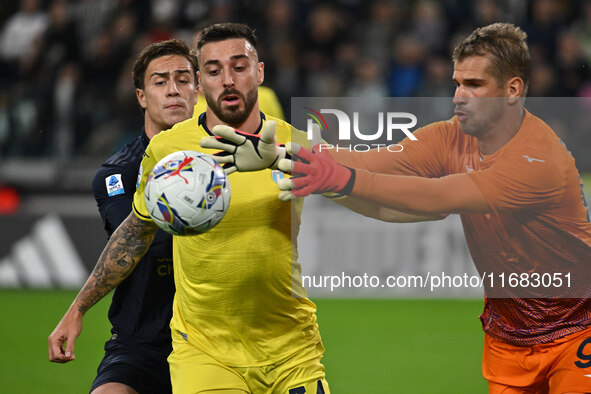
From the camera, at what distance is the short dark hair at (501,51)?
13.5 ft

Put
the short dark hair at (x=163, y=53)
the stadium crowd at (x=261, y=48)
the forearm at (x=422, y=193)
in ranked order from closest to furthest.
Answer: the forearm at (x=422, y=193), the short dark hair at (x=163, y=53), the stadium crowd at (x=261, y=48)

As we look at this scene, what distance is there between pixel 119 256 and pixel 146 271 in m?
0.49

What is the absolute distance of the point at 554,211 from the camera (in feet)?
13.5

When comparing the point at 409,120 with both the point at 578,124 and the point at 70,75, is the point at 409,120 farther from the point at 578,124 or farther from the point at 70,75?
the point at 70,75

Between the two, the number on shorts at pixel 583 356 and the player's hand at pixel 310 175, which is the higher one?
the player's hand at pixel 310 175

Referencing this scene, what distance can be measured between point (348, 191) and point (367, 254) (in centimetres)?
161

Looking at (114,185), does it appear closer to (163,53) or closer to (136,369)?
(163,53)

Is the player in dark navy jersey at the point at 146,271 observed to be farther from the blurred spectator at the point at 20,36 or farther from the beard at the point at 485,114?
the blurred spectator at the point at 20,36

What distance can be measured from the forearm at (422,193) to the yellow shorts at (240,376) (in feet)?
2.90

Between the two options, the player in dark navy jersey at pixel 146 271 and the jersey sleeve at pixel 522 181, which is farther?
the player in dark navy jersey at pixel 146 271

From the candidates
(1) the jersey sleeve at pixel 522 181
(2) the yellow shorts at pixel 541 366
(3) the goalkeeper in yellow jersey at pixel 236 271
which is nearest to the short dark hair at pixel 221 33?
(3) the goalkeeper in yellow jersey at pixel 236 271

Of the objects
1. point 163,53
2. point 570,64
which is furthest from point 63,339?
point 570,64

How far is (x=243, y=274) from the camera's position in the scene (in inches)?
161

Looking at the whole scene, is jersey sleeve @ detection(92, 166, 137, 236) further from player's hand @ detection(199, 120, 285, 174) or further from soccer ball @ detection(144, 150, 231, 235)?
player's hand @ detection(199, 120, 285, 174)
